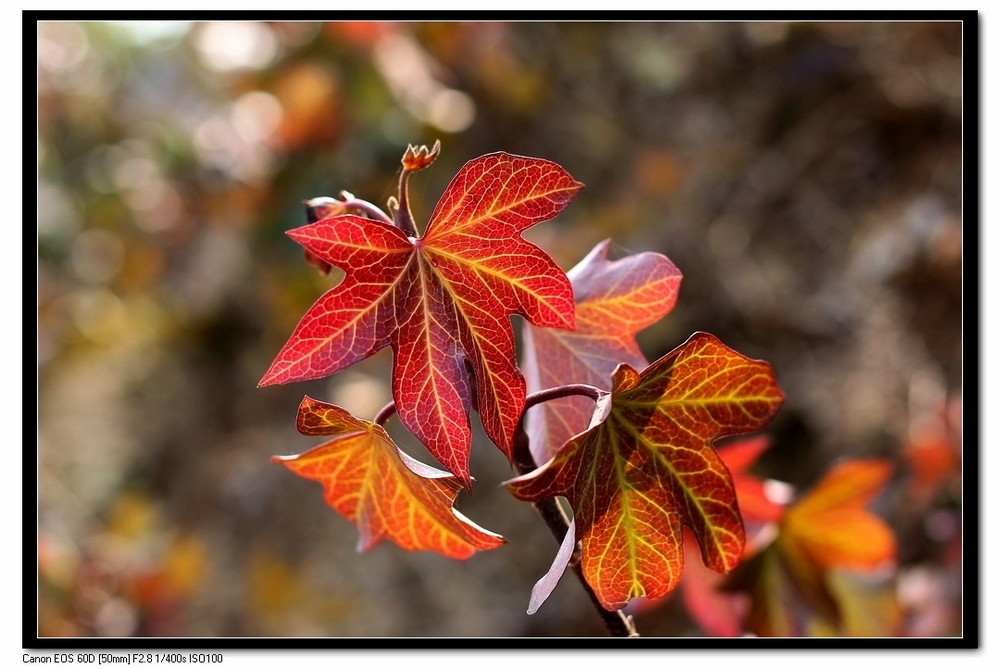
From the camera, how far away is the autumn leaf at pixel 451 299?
0.39m

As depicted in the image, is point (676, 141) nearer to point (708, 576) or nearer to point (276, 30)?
point (276, 30)

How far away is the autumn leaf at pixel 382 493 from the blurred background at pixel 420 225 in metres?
0.95

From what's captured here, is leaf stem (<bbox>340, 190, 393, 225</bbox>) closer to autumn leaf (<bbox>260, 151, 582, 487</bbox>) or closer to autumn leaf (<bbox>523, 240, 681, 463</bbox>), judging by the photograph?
autumn leaf (<bbox>260, 151, 582, 487</bbox>)

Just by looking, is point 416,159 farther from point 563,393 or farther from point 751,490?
point 751,490

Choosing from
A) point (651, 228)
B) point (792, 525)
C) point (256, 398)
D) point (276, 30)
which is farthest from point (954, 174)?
point (256, 398)

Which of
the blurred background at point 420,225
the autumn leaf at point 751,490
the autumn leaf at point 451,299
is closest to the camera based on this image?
the autumn leaf at point 451,299

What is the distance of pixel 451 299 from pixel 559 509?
13 centimetres

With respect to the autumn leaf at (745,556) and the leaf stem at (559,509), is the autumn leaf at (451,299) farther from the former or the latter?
the autumn leaf at (745,556)

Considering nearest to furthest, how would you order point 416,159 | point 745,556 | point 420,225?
point 416,159, point 745,556, point 420,225

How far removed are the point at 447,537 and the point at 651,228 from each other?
1.57 metres

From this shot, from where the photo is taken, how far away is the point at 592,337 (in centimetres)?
49

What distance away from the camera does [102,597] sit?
1440 mm

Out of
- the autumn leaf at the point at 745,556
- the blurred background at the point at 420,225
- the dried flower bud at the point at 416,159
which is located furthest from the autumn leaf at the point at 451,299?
the blurred background at the point at 420,225
